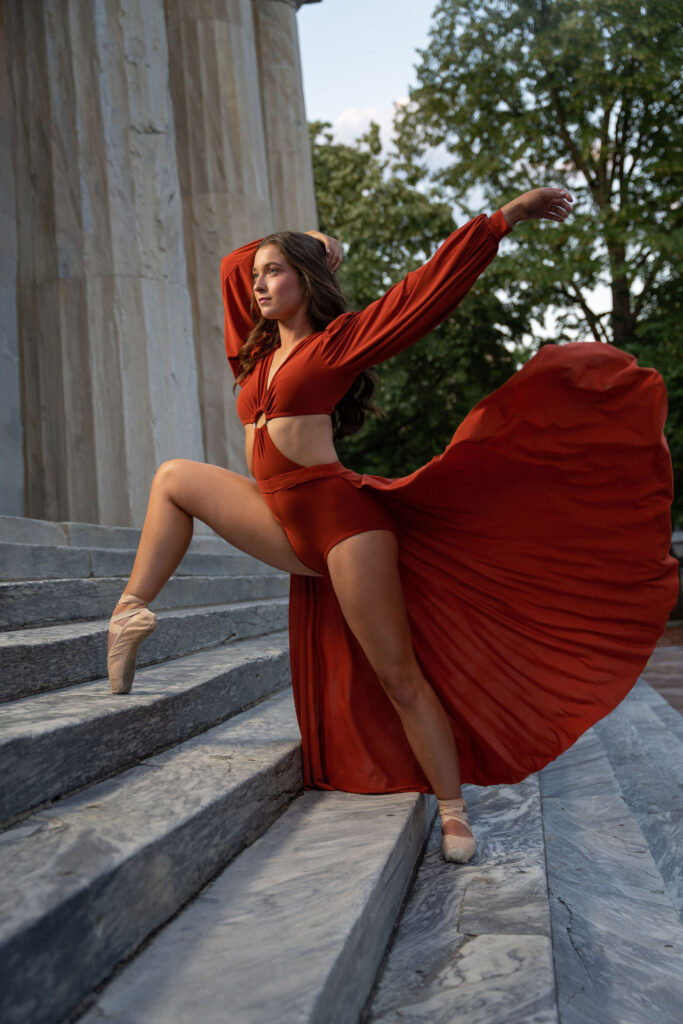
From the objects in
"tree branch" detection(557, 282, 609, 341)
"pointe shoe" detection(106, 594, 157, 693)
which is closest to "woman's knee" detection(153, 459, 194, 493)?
"pointe shoe" detection(106, 594, 157, 693)

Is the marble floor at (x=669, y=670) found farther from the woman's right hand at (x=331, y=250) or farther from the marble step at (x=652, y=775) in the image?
the woman's right hand at (x=331, y=250)

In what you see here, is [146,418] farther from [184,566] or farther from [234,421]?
[234,421]

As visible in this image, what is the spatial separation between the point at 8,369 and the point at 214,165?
9.03 ft

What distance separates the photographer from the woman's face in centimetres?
262

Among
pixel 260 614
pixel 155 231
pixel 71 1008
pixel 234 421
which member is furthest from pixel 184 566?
pixel 71 1008

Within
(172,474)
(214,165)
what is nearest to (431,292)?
(172,474)

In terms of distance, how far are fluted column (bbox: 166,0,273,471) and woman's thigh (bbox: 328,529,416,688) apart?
5899 millimetres

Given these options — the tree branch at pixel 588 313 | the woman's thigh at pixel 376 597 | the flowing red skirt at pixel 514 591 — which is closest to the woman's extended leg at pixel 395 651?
the woman's thigh at pixel 376 597

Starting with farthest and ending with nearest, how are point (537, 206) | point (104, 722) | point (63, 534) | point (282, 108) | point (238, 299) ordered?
point (282, 108) < point (63, 534) < point (238, 299) < point (537, 206) < point (104, 722)

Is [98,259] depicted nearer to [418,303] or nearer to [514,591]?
[418,303]

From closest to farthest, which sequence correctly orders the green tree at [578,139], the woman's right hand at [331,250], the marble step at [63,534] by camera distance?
the woman's right hand at [331,250] < the marble step at [63,534] < the green tree at [578,139]

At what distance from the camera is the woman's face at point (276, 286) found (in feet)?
8.61

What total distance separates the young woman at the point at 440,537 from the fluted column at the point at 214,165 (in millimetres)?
5563

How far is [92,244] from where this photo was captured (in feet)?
19.9
